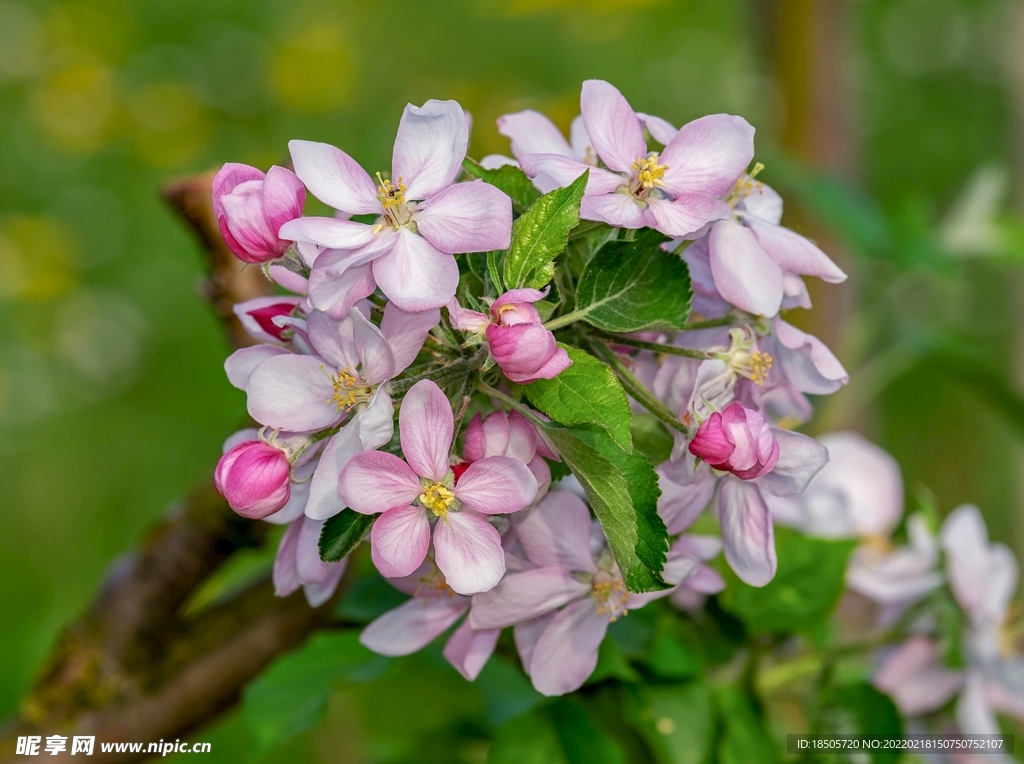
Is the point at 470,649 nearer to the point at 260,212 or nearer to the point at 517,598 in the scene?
the point at 517,598

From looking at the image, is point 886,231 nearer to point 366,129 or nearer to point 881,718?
point 881,718

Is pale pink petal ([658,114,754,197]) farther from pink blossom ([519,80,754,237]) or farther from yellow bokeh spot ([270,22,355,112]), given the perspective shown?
yellow bokeh spot ([270,22,355,112])

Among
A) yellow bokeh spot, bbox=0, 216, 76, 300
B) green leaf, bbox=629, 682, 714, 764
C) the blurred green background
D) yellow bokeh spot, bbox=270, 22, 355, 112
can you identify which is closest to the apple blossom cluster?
green leaf, bbox=629, 682, 714, 764

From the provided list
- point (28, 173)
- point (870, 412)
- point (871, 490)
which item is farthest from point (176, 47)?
point (871, 490)

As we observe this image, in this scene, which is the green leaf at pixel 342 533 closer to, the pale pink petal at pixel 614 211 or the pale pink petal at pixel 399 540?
the pale pink petal at pixel 399 540

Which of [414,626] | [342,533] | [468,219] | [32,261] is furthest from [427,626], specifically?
[32,261]

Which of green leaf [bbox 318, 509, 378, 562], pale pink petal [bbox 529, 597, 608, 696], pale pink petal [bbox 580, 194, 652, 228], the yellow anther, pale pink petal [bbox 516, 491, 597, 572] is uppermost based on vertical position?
the yellow anther
